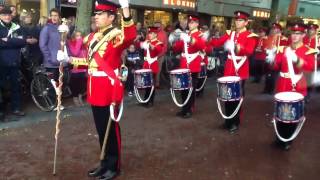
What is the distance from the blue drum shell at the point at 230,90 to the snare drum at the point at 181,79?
0.95 m

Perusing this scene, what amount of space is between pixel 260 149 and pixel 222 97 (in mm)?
1050

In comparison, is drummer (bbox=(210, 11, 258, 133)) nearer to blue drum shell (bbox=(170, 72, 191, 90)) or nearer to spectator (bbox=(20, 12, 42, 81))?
blue drum shell (bbox=(170, 72, 191, 90))

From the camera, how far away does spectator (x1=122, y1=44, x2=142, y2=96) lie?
34.9ft

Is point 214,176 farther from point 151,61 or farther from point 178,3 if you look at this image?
point 178,3

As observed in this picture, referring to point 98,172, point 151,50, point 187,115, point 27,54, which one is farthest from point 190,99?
point 98,172

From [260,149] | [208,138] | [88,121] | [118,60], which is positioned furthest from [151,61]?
[118,60]

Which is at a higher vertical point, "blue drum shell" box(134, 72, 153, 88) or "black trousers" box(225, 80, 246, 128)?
"blue drum shell" box(134, 72, 153, 88)

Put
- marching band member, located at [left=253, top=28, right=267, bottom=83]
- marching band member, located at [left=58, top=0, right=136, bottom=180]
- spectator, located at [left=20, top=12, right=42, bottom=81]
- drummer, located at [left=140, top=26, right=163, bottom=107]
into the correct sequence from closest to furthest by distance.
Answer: marching band member, located at [left=58, top=0, right=136, bottom=180], spectator, located at [left=20, top=12, right=42, bottom=81], drummer, located at [left=140, top=26, right=163, bottom=107], marching band member, located at [left=253, top=28, right=267, bottom=83]

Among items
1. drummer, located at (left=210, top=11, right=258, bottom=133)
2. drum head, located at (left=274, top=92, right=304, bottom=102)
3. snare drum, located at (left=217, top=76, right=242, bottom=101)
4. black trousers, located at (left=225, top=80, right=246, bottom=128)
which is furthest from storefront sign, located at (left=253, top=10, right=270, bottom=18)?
drum head, located at (left=274, top=92, right=304, bottom=102)

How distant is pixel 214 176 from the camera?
5586 mm

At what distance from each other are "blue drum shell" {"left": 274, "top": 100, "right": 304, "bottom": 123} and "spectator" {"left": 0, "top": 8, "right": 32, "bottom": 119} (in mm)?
4228

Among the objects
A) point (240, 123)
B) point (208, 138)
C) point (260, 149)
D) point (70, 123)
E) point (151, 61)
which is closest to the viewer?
Answer: point (260, 149)

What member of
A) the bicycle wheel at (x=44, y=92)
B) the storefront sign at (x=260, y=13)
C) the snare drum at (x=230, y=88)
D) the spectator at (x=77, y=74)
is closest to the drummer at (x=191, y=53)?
the snare drum at (x=230, y=88)

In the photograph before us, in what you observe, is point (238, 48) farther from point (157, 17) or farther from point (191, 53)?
point (157, 17)
